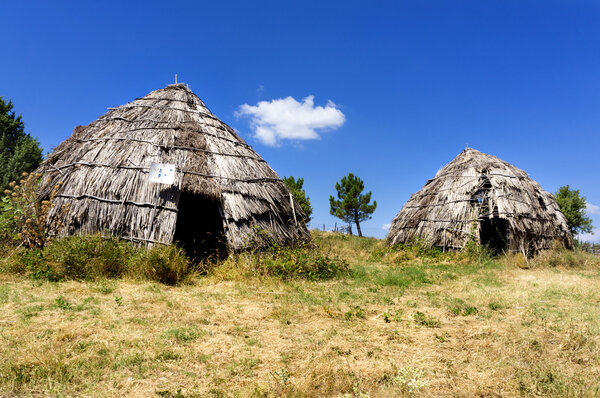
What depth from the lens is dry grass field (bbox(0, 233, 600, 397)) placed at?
296 cm

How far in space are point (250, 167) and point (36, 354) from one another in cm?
681

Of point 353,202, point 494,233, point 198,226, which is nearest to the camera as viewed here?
point 198,226

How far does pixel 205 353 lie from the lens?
Answer: 3.62m

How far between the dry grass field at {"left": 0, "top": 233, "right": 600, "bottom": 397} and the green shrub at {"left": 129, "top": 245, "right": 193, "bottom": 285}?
24 centimetres

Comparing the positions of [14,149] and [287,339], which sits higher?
[14,149]

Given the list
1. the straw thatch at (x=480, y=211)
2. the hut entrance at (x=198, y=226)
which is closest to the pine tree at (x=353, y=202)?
the straw thatch at (x=480, y=211)

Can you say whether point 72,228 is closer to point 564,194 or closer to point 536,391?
point 536,391

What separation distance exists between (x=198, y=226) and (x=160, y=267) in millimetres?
3362

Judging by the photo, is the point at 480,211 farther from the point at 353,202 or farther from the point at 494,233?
the point at 353,202

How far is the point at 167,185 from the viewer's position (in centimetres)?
811

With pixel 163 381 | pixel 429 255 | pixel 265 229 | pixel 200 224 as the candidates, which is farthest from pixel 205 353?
pixel 429 255

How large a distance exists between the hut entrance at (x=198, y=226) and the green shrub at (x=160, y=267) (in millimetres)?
2164

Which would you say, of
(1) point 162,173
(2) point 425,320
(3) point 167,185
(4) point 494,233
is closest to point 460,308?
(2) point 425,320

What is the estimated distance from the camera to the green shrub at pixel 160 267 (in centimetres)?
671
